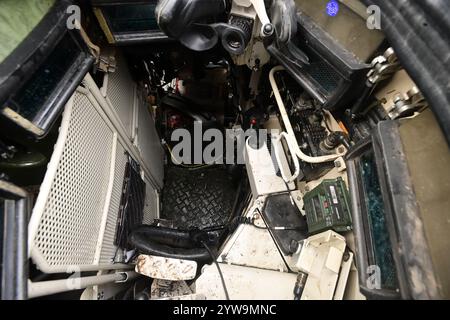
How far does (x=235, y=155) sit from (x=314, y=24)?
157cm

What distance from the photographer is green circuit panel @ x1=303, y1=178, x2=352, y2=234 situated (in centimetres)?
130

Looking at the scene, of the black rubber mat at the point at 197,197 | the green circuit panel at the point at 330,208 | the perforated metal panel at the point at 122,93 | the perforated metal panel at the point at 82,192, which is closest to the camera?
the perforated metal panel at the point at 82,192

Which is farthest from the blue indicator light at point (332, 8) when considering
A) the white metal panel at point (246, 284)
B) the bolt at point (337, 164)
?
the white metal panel at point (246, 284)

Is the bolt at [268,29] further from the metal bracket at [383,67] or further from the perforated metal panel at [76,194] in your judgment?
the perforated metal panel at [76,194]

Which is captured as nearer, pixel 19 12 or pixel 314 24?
pixel 19 12

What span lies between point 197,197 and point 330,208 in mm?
1869

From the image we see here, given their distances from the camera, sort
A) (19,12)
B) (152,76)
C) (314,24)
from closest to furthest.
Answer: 1. (19,12)
2. (314,24)
3. (152,76)

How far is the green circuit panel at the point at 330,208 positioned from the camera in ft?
4.26

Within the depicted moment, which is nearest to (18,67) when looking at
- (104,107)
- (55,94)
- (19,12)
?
(55,94)

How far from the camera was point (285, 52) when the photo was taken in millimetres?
1517

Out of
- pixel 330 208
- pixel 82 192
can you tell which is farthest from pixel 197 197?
pixel 330 208

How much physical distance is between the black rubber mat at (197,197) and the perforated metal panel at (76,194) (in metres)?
1.42

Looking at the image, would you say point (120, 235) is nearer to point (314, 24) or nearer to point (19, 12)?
point (19, 12)

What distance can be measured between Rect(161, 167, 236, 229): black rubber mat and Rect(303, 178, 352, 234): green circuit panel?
4.89ft
